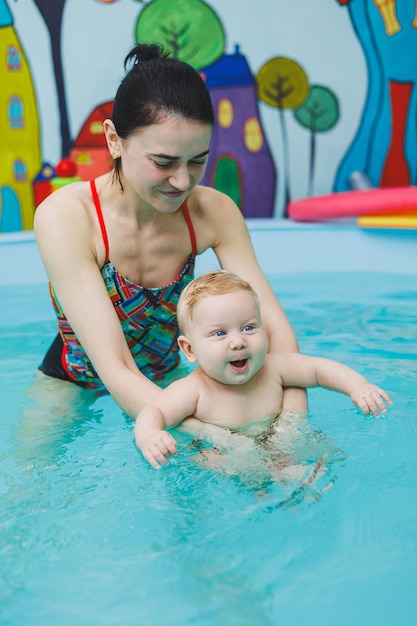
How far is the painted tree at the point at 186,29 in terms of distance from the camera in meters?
6.74

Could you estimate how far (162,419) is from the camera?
203 centimetres

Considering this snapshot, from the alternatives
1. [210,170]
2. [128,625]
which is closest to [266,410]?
[128,625]

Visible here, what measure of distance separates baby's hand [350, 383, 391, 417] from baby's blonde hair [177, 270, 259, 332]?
36cm

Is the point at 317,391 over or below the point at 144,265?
below

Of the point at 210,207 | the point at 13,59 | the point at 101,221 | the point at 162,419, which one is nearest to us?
the point at 162,419

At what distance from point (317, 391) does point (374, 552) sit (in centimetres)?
117

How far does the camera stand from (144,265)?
2.50 meters

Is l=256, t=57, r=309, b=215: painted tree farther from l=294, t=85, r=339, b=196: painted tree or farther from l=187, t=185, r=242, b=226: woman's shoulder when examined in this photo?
l=187, t=185, r=242, b=226: woman's shoulder

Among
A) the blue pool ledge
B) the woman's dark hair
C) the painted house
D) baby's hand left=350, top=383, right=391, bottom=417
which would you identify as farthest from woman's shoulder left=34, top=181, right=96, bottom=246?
the painted house

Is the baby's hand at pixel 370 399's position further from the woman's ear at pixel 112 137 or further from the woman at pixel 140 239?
the woman's ear at pixel 112 137

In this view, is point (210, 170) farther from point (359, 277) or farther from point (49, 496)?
point (49, 496)

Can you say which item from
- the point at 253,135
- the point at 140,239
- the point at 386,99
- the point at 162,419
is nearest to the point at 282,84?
the point at 253,135

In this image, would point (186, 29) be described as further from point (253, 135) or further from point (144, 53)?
point (144, 53)

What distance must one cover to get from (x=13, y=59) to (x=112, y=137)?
4.74 meters
